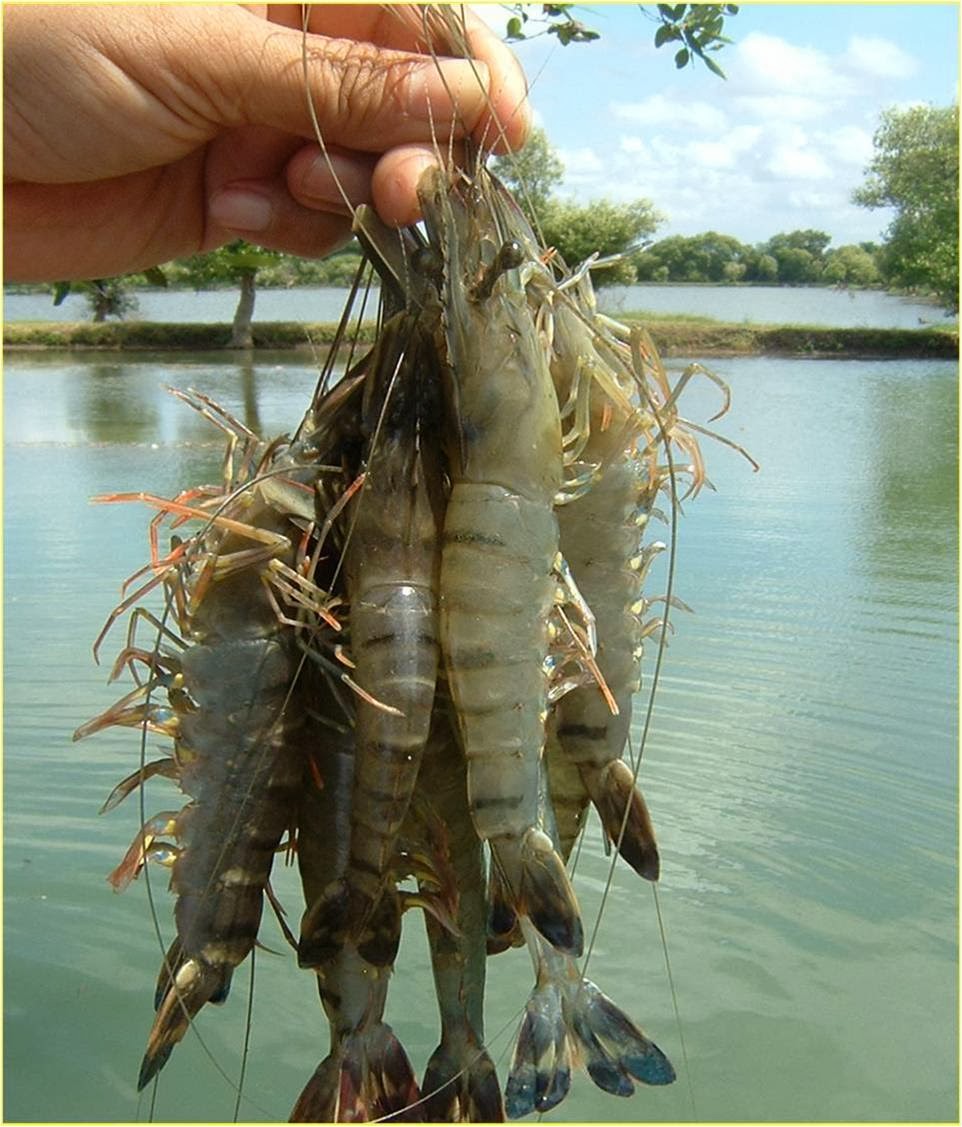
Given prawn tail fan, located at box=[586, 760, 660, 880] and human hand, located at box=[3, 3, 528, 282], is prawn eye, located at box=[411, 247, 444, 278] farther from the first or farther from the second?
prawn tail fan, located at box=[586, 760, 660, 880]

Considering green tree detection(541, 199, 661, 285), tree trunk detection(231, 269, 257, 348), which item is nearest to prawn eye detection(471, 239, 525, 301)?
tree trunk detection(231, 269, 257, 348)

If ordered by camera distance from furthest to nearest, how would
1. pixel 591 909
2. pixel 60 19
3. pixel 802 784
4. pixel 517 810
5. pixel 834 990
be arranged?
pixel 802 784 < pixel 591 909 < pixel 834 990 < pixel 60 19 < pixel 517 810

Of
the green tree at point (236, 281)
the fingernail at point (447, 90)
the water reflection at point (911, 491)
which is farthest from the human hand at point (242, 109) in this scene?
the green tree at point (236, 281)

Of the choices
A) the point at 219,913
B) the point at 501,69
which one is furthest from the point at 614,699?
the point at 501,69

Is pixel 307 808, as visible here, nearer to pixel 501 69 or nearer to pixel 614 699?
pixel 614 699

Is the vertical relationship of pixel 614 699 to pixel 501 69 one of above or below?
below

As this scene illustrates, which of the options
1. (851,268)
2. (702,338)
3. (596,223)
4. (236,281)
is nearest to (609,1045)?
(702,338)

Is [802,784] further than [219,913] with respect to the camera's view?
Yes
